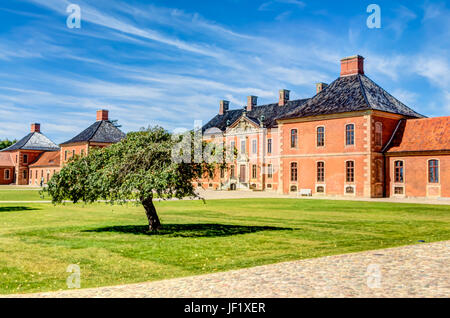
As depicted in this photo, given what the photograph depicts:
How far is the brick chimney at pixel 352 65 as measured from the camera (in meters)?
38.6

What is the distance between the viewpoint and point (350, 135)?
1398 inches

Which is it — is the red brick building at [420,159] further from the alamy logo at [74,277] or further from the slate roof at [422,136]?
the alamy logo at [74,277]

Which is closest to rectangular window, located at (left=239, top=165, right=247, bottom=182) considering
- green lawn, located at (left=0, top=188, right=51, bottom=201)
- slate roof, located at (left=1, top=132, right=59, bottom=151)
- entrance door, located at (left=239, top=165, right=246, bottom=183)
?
entrance door, located at (left=239, top=165, right=246, bottom=183)

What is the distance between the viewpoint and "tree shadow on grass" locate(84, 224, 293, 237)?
1278 cm

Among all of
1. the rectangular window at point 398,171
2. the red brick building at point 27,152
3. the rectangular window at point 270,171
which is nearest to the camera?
the rectangular window at point 398,171

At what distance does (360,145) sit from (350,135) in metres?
1.26

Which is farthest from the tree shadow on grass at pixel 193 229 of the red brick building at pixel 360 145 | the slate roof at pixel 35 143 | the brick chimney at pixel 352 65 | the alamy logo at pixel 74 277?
the slate roof at pixel 35 143

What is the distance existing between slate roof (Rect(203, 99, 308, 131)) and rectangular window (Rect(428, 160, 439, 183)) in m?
20.1

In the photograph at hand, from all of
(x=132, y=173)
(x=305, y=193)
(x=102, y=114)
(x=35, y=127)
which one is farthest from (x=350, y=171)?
(x=35, y=127)

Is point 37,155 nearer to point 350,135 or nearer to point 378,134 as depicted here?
point 350,135

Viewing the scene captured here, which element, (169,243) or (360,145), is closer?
(169,243)

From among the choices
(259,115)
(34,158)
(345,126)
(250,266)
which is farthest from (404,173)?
(34,158)
